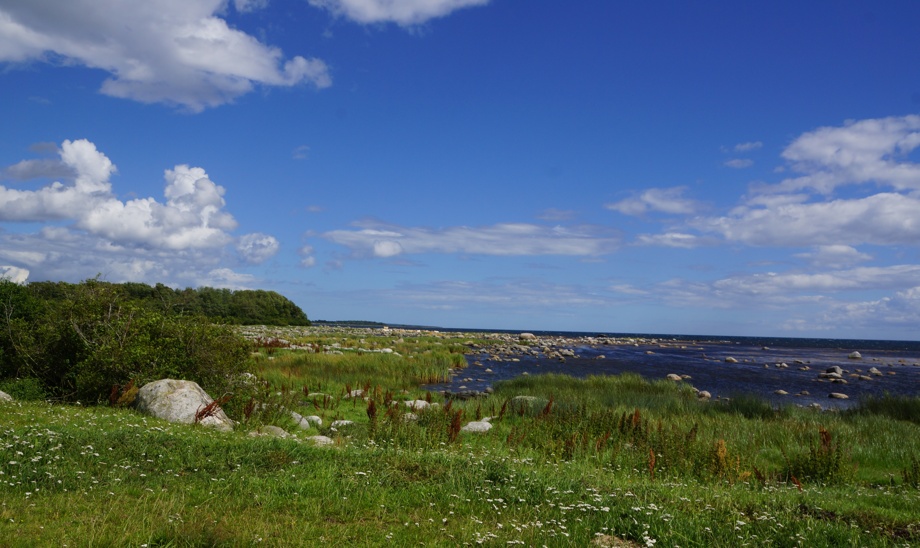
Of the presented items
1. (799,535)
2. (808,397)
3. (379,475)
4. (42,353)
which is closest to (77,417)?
(42,353)

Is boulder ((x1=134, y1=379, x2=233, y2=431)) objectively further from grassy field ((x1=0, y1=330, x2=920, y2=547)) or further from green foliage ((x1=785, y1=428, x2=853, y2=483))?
green foliage ((x1=785, y1=428, x2=853, y2=483))

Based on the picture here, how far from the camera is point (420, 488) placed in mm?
8141

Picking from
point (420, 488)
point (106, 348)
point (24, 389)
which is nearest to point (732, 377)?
point (106, 348)

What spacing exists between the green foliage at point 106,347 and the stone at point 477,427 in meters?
7.65

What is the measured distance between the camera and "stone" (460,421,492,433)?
1681cm

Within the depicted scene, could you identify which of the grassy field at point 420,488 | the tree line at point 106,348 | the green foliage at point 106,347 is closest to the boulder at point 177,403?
the grassy field at point 420,488

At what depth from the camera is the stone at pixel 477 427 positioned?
1681cm

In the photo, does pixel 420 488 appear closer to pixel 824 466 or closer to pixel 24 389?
pixel 824 466

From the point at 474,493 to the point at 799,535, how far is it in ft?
13.1

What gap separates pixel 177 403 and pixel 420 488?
922cm

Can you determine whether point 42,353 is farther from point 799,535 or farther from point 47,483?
point 799,535

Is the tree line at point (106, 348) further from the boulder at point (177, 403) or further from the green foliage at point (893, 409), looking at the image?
the green foliage at point (893, 409)

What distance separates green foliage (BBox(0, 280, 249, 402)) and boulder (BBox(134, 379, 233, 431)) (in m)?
1.83

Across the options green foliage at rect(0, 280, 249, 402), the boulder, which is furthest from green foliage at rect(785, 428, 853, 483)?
green foliage at rect(0, 280, 249, 402)
